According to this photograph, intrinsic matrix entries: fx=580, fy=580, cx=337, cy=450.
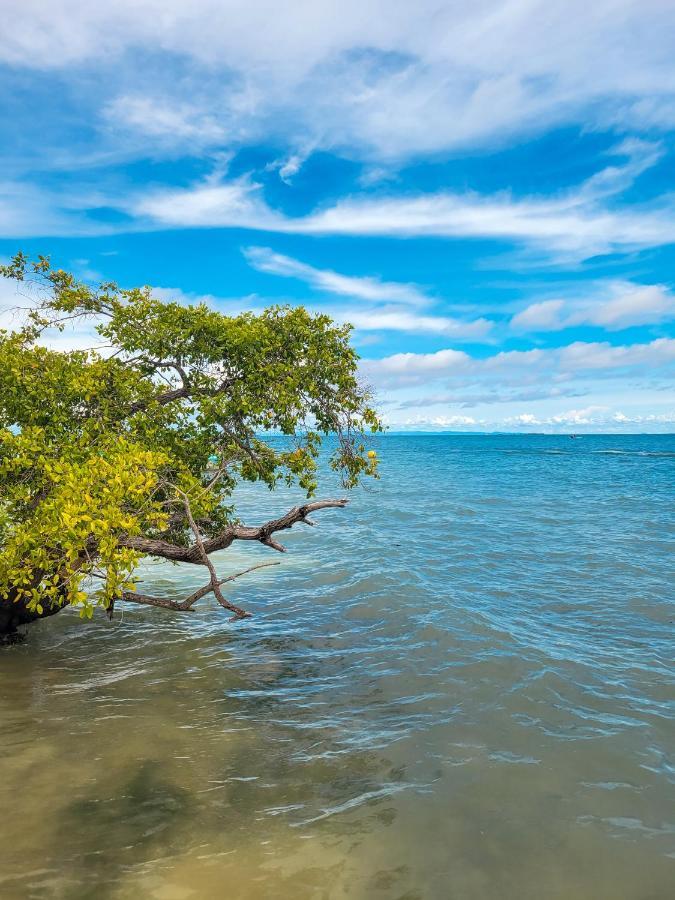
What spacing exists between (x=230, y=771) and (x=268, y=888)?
2.45m

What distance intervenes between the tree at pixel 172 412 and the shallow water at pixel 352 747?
1904mm

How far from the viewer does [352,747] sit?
9.43 metres

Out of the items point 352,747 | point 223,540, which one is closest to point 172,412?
point 223,540

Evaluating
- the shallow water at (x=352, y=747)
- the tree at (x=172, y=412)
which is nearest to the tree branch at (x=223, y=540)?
the tree at (x=172, y=412)

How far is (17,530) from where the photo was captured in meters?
9.72

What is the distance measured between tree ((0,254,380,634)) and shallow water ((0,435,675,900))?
1904 millimetres

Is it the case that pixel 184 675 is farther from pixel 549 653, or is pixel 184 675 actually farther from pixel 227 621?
pixel 549 653

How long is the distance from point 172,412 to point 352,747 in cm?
769

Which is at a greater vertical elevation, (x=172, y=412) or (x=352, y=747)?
(x=172, y=412)

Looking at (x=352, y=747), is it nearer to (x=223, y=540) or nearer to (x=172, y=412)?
(x=223, y=540)

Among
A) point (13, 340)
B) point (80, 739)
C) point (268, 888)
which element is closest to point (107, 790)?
point (80, 739)

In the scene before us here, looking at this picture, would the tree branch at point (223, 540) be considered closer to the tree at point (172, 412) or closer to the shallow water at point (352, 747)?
the tree at point (172, 412)

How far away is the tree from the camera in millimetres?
11195

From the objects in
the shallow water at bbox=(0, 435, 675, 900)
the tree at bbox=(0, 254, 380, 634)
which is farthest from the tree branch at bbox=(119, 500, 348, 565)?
the shallow water at bbox=(0, 435, 675, 900)
